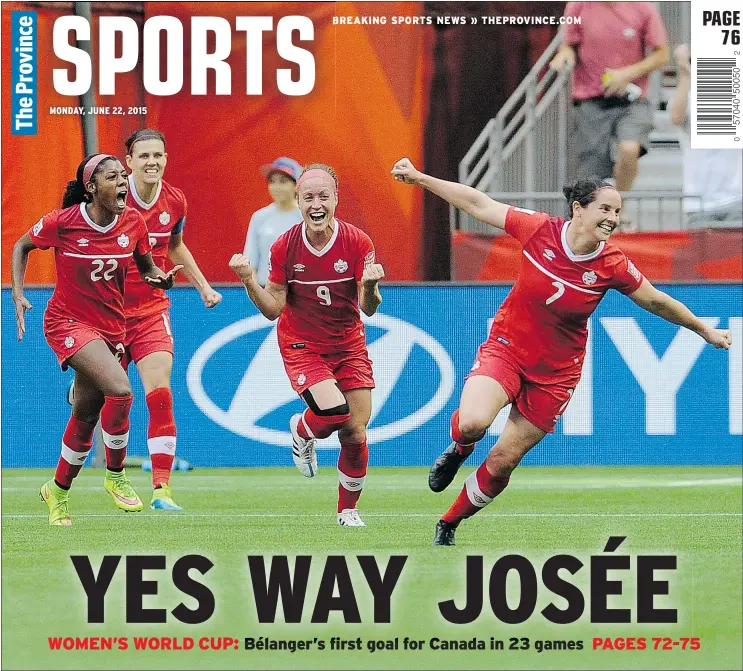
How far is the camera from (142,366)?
9.57 meters

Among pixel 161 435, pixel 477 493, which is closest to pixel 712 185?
pixel 161 435

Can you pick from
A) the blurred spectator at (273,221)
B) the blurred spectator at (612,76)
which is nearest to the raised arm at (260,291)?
the blurred spectator at (273,221)

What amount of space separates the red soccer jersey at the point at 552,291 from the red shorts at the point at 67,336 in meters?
2.40

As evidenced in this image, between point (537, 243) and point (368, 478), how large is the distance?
4.92 meters

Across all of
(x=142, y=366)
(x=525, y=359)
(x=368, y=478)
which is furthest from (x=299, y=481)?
(x=525, y=359)

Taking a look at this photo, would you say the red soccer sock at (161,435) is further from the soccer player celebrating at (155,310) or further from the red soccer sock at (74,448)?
the red soccer sock at (74,448)

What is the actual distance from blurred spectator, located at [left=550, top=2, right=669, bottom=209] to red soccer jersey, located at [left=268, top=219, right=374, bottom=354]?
6085 millimetres

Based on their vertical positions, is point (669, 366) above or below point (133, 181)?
below

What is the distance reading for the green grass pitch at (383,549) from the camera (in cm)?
472

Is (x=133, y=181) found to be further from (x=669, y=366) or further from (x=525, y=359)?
(x=669, y=366)

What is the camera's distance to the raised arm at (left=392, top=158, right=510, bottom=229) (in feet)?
23.9

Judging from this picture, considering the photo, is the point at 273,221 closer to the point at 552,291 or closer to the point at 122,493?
the point at 122,493

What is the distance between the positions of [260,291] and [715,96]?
247 cm

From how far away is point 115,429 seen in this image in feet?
30.0
